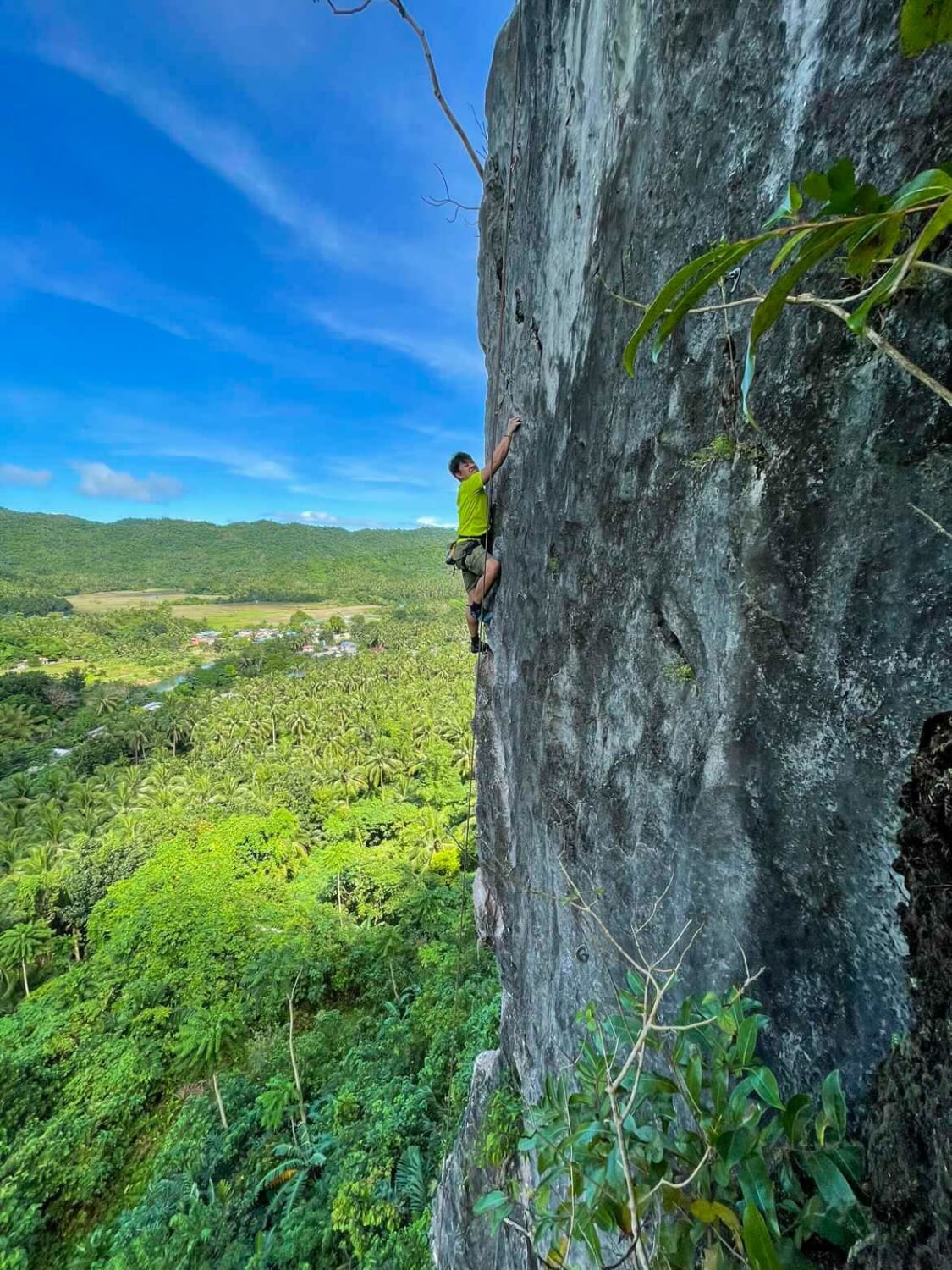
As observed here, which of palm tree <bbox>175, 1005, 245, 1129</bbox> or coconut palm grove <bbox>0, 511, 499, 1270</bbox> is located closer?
coconut palm grove <bbox>0, 511, 499, 1270</bbox>

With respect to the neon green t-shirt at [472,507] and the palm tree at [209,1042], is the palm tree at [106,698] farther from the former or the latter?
the neon green t-shirt at [472,507]

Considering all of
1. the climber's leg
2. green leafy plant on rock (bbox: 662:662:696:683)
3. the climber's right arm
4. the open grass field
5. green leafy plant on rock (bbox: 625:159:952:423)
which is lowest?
the open grass field

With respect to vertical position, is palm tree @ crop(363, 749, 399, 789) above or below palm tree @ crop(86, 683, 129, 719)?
below

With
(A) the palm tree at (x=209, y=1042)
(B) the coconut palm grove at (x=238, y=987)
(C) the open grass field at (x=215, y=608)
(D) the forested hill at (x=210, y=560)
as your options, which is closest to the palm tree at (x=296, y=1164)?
(B) the coconut palm grove at (x=238, y=987)

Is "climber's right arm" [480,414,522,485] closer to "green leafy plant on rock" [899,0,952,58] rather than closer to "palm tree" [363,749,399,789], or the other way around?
"green leafy plant on rock" [899,0,952,58]

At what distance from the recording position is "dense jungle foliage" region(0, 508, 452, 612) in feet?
482

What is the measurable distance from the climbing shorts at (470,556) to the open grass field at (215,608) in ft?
359

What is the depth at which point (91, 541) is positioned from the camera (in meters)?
174

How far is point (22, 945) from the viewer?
21109 millimetres

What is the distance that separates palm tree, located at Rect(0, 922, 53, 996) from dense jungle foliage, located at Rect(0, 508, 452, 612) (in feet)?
367

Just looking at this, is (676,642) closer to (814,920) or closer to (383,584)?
(814,920)

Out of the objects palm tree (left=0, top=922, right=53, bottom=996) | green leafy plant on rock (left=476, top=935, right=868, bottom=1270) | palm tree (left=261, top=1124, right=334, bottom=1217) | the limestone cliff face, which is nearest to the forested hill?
palm tree (left=0, top=922, right=53, bottom=996)

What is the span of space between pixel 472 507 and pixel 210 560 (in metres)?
189

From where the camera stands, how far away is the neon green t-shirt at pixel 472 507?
15.3 feet
